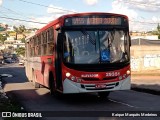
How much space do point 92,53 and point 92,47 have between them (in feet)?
0.74

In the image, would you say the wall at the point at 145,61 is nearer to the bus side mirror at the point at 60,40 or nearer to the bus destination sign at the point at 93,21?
the bus destination sign at the point at 93,21

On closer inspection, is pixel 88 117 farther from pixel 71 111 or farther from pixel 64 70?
pixel 64 70

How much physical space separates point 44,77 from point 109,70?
5.09 metres

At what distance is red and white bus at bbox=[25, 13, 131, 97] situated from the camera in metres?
14.4

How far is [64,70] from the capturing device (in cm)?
1450

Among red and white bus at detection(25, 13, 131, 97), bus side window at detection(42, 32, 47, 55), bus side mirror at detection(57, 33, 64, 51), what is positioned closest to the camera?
red and white bus at detection(25, 13, 131, 97)

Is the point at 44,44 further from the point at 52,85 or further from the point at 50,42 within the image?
the point at 52,85

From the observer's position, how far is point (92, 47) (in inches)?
570

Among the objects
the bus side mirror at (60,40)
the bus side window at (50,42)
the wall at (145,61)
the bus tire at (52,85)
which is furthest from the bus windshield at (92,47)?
the wall at (145,61)

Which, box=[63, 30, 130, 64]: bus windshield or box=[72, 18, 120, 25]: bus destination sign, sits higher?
box=[72, 18, 120, 25]: bus destination sign

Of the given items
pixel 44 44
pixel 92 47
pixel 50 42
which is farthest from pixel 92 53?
pixel 44 44

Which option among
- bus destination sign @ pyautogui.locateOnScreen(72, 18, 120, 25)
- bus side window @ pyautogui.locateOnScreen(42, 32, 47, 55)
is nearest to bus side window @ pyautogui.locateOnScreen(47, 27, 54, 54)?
bus side window @ pyautogui.locateOnScreen(42, 32, 47, 55)

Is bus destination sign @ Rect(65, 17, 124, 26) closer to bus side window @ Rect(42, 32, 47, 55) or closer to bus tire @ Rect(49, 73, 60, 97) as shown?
bus tire @ Rect(49, 73, 60, 97)

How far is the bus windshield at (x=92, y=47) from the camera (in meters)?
14.4
